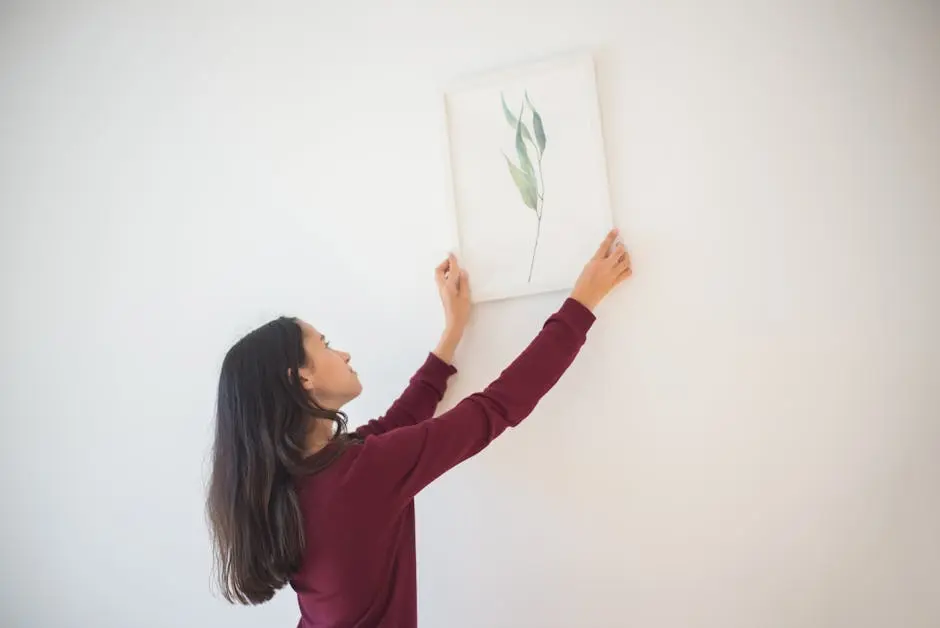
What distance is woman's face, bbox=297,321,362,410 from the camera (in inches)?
44.2

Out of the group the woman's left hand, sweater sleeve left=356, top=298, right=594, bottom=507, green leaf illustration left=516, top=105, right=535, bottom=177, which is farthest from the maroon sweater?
green leaf illustration left=516, top=105, right=535, bottom=177

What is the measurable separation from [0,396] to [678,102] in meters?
1.68

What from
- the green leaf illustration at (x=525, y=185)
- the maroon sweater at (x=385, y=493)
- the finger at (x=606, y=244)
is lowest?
the maroon sweater at (x=385, y=493)

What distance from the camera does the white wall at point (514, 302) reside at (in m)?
1.16

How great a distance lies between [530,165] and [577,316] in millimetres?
330

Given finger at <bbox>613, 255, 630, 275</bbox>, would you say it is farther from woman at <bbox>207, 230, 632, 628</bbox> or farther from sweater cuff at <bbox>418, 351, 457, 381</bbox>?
sweater cuff at <bbox>418, 351, 457, 381</bbox>

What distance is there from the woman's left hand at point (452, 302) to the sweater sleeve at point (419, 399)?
23mm

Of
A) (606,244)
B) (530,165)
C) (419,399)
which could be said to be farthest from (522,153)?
(419,399)

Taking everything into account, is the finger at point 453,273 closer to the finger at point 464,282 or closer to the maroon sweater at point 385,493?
the finger at point 464,282

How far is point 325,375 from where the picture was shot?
1133 millimetres

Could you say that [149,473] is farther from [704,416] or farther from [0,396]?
[704,416]

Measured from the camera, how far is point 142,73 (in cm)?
158

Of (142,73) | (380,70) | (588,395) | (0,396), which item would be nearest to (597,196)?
(588,395)

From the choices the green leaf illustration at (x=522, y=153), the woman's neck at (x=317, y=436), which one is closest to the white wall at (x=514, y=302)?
the green leaf illustration at (x=522, y=153)
